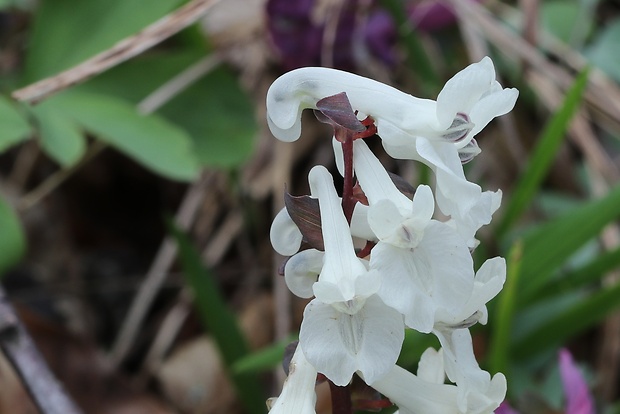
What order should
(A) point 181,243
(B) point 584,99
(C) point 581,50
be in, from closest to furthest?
(A) point 181,243, (B) point 584,99, (C) point 581,50

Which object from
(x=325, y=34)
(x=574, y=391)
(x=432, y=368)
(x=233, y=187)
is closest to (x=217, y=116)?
(x=233, y=187)

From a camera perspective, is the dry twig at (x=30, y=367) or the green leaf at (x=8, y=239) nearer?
the dry twig at (x=30, y=367)

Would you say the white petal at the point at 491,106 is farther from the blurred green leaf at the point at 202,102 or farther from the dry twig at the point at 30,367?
the blurred green leaf at the point at 202,102

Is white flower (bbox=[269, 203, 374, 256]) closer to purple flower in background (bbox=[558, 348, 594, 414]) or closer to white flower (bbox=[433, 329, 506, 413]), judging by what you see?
white flower (bbox=[433, 329, 506, 413])

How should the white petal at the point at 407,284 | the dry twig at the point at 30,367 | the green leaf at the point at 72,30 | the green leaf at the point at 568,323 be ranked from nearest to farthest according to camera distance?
the white petal at the point at 407,284 → the dry twig at the point at 30,367 → the green leaf at the point at 568,323 → the green leaf at the point at 72,30

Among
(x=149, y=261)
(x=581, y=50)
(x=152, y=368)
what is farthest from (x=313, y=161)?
(x=581, y=50)

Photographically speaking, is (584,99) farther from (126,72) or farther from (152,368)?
(152,368)

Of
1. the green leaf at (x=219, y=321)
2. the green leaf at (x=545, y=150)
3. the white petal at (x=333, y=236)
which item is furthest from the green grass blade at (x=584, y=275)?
the white petal at (x=333, y=236)

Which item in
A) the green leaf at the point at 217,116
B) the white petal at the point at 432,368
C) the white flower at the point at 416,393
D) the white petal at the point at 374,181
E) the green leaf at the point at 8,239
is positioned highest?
the white petal at the point at 374,181
